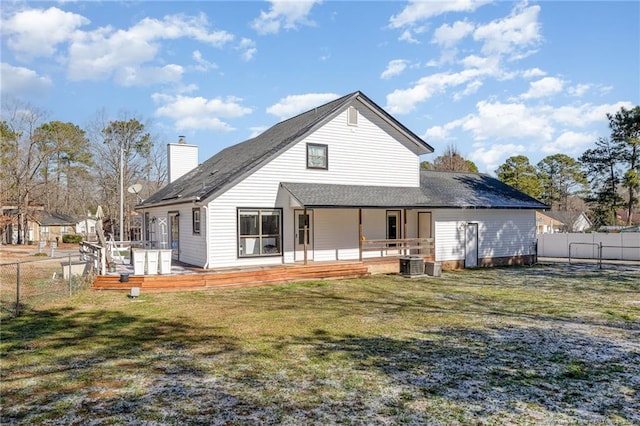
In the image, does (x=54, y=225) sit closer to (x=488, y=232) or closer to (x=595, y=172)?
(x=488, y=232)

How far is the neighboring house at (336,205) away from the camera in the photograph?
49.2 feet

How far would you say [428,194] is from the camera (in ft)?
62.2

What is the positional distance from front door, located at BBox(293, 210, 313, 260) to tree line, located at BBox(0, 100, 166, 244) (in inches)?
1068

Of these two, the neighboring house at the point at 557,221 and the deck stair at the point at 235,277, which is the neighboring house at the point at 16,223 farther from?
the neighboring house at the point at 557,221

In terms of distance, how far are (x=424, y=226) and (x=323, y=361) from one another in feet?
45.9

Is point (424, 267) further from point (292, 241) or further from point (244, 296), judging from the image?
point (244, 296)

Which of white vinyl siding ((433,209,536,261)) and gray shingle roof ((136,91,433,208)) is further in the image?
white vinyl siding ((433,209,536,261))

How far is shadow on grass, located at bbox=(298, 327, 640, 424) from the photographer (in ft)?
14.4

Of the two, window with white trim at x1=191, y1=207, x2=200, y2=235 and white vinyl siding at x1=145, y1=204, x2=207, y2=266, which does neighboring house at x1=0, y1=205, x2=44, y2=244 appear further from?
window with white trim at x1=191, y1=207, x2=200, y2=235

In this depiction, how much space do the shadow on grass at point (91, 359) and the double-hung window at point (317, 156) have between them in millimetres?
9343

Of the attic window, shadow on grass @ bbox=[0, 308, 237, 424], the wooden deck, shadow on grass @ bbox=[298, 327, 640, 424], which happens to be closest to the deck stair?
the wooden deck

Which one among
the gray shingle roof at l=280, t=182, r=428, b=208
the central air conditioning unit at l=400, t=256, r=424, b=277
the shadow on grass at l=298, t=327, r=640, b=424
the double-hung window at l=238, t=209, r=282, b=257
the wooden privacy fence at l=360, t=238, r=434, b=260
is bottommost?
the shadow on grass at l=298, t=327, r=640, b=424

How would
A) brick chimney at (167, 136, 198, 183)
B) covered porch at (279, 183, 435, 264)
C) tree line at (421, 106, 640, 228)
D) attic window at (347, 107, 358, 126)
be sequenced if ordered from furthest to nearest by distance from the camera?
1. tree line at (421, 106, 640, 228)
2. brick chimney at (167, 136, 198, 183)
3. attic window at (347, 107, 358, 126)
4. covered porch at (279, 183, 435, 264)

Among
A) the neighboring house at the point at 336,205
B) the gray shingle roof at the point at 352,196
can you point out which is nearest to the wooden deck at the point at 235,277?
the neighboring house at the point at 336,205
